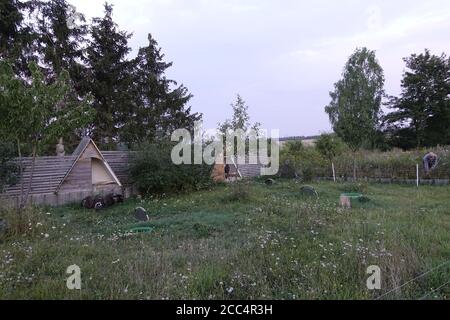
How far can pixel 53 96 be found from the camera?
774 cm

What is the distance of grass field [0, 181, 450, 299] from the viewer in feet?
11.3

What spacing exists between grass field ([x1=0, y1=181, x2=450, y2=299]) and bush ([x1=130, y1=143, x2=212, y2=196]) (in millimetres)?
6235

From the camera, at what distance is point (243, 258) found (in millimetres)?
4324

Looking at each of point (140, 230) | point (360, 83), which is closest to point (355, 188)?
point (140, 230)

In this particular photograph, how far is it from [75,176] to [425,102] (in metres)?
32.8

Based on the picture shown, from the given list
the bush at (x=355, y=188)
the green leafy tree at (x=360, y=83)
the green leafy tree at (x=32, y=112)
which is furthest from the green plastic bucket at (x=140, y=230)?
the green leafy tree at (x=360, y=83)

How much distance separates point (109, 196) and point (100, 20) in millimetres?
17567

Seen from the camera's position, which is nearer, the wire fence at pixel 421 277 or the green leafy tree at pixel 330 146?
the wire fence at pixel 421 277

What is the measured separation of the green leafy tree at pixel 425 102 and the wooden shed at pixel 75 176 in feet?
96.8

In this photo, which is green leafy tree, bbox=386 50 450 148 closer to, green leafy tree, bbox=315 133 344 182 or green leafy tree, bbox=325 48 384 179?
green leafy tree, bbox=325 48 384 179

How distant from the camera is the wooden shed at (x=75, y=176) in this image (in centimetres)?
1322

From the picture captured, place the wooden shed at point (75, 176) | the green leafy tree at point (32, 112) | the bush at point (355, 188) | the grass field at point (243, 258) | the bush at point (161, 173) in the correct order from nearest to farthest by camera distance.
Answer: the grass field at point (243, 258) → the green leafy tree at point (32, 112) → the bush at point (355, 188) → the wooden shed at point (75, 176) → the bush at point (161, 173)

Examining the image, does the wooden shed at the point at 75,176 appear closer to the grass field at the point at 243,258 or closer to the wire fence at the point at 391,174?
the grass field at the point at 243,258
